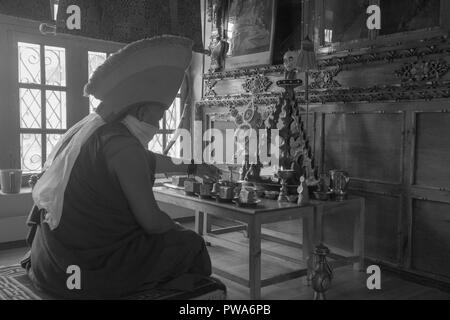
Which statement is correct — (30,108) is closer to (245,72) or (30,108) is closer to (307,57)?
(245,72)

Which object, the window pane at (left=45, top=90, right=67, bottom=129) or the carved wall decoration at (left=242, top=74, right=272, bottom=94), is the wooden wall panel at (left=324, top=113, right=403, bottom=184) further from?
the window pane at (left=45, top=90, right=67, bottom=129)

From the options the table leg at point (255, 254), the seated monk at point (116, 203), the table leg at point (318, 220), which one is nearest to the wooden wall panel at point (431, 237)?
the table leg at point (318, 220)

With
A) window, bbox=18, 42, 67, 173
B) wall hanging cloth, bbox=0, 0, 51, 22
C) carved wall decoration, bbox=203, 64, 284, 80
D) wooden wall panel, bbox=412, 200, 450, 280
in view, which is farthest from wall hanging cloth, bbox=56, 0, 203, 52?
wooden wall panel, bbox=412, 200, 450, 280

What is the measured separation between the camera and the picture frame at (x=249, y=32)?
4723 mm

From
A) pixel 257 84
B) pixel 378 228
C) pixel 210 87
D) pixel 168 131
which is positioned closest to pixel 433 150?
pixel 378 228

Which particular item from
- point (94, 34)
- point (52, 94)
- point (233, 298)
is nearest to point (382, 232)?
point (233, 298)

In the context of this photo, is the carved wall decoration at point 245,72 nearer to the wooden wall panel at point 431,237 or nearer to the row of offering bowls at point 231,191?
the row of offering bowls at point 231,191

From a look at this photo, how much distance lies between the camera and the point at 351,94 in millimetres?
3854

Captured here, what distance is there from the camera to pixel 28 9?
4242 mm

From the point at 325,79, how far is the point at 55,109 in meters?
3.00

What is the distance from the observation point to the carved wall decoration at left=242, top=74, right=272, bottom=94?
469 centimetres

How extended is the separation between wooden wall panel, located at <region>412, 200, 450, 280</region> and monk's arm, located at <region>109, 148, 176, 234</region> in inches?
85.3
